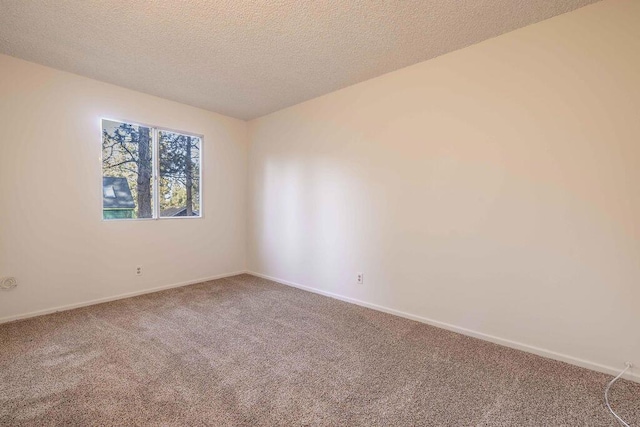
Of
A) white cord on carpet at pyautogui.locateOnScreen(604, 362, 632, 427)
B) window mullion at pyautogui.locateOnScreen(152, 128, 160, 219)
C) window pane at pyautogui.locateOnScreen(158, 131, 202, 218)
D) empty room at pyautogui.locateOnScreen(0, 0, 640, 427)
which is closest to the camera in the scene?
white cord on carpet at pyautogui.locateOnScreen(604, 362, 632, 427)

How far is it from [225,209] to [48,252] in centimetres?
208

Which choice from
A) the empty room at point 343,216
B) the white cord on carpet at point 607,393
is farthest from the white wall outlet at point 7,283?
the white cord on carpet at point 607,393

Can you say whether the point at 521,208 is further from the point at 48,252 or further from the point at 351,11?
the point at 48,252

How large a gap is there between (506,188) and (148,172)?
4.00 metres

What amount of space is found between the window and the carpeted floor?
1.34 m

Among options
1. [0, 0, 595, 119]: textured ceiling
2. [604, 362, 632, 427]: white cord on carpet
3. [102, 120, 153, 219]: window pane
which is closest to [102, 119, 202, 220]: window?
[102, 120, 153, 219]: window pane

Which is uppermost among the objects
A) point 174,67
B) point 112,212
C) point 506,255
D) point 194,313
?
point 174,67

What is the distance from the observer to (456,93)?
2.60 meters

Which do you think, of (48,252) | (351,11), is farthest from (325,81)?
(48,252)

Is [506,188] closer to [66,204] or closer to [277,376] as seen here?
[277,376]

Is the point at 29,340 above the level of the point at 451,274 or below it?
below

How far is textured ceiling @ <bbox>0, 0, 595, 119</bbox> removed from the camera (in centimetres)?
202

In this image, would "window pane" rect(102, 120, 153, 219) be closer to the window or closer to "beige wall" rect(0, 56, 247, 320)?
the window

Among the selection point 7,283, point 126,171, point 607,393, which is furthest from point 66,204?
point 607,393
